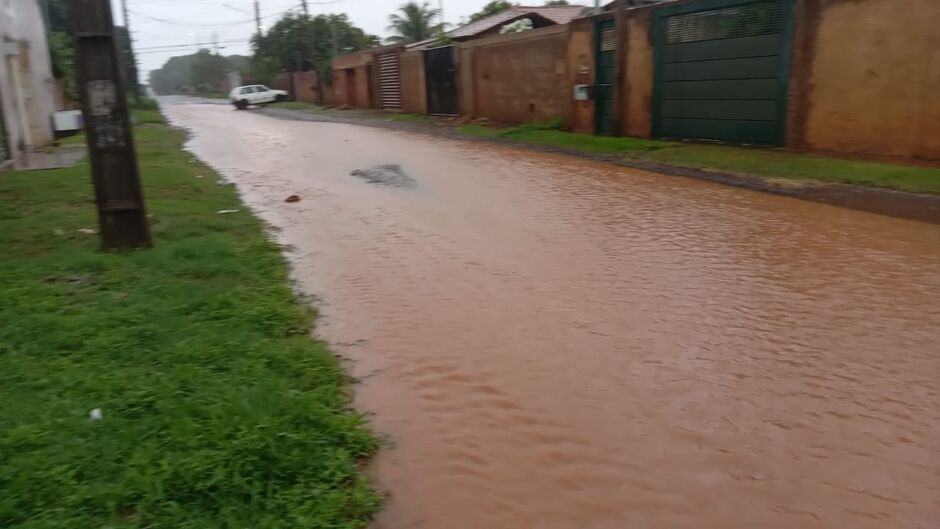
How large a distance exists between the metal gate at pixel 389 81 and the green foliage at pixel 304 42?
2070 centimetres

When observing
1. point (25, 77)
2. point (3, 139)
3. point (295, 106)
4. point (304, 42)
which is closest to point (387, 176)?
point (3, 139)

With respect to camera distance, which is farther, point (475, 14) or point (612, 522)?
point (475, 14)

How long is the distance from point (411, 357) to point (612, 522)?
75.3 inches

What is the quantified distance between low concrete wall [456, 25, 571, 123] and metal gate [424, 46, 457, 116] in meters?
1.00

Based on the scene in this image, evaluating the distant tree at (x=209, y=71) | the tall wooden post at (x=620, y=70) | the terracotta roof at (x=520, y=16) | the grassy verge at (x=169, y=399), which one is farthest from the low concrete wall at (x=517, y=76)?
the distant tree at (x=209, y=71)

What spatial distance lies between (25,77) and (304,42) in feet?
134

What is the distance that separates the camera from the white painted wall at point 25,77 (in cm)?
1456

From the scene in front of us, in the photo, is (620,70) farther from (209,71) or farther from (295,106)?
(209,71)

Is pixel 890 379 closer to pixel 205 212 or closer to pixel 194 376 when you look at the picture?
pixel 194 376

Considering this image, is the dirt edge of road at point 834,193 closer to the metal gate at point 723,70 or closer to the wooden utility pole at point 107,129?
the metal gate at point 723,70

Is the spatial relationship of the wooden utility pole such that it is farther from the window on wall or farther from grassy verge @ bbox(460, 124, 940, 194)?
the window on wall

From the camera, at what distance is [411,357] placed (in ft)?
14.8

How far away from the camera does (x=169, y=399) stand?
3518 mm

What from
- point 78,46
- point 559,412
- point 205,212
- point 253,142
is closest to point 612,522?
point 559,412
